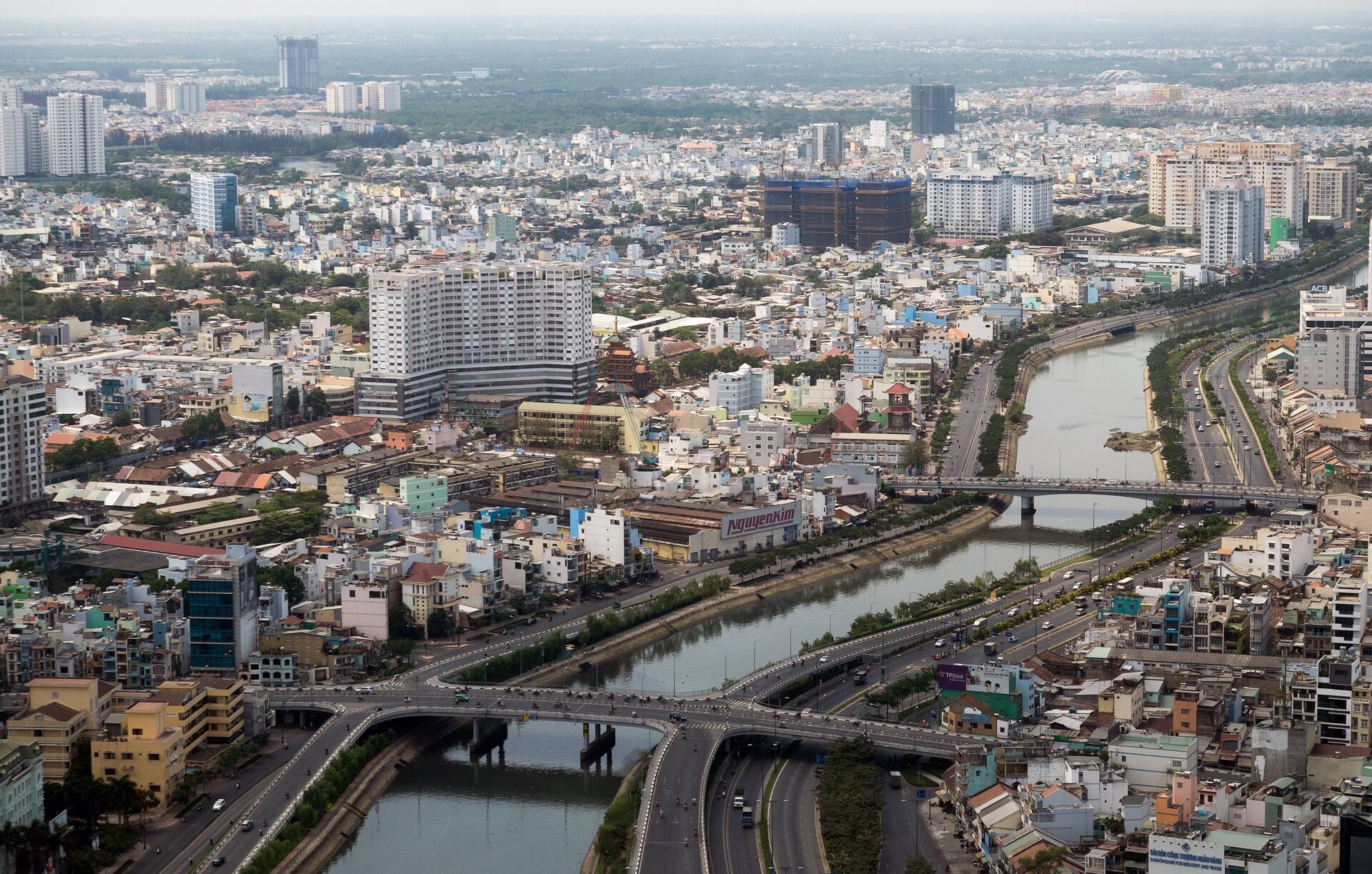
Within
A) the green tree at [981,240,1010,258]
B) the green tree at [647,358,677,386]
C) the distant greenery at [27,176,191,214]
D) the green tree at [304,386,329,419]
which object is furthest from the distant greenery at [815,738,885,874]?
the distant greenery at [27,176,191,214]

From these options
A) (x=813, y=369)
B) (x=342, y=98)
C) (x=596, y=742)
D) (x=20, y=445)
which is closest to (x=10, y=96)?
(x=342, y=98)

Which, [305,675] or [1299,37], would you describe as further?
[1299,37]

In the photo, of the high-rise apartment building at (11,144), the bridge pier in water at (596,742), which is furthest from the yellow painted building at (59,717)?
the high-rise apartment building at (11,144)

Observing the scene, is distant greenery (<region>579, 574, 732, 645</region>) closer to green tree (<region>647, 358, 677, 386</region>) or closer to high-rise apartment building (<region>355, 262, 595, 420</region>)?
high-rise apartment building (<region>355, 262, 595, 420</region>)

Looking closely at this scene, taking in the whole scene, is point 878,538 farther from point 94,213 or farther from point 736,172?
point 736,172

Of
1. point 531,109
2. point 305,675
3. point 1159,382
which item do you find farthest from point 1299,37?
point 305,675

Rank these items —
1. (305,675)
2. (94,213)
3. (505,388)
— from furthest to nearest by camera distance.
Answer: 1. (94,213)
2. (505,388)
3. (305,675)
